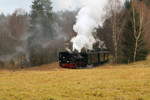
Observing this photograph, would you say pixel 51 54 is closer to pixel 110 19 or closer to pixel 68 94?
pixel 110 19

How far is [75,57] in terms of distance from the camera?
3734 cm

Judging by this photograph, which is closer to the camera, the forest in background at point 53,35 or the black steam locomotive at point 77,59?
the black steam locomotive at point 77,59

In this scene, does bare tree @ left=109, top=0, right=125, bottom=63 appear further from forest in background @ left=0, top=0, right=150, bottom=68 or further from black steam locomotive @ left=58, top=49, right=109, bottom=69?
black steam locomotive @ left=58, top=49, right=109, bottom=69

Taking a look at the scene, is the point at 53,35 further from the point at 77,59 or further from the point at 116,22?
the point at 77,59

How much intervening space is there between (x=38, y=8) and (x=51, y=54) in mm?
16108

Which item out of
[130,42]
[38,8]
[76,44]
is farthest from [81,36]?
[38,8]

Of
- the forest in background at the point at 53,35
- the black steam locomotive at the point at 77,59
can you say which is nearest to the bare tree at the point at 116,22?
the forest in background at the point at 53,35

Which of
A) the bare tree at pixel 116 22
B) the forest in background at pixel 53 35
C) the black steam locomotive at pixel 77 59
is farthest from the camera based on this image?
the bare tree at pixel 116 22

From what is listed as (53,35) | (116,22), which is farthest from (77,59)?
(53,35)

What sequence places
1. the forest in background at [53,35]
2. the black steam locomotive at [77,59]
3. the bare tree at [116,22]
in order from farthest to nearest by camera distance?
the bare tree at [116,22]
the forest in background at [53,35]
the black steam locomotive at [77,59]

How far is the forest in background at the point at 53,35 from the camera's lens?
45906 millimetres

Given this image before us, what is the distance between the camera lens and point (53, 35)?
64.9m

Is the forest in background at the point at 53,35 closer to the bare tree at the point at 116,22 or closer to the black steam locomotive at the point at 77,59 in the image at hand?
the bare tree at the point at 116,22

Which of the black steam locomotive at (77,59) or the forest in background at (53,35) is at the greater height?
the forest in background at (53,35)
